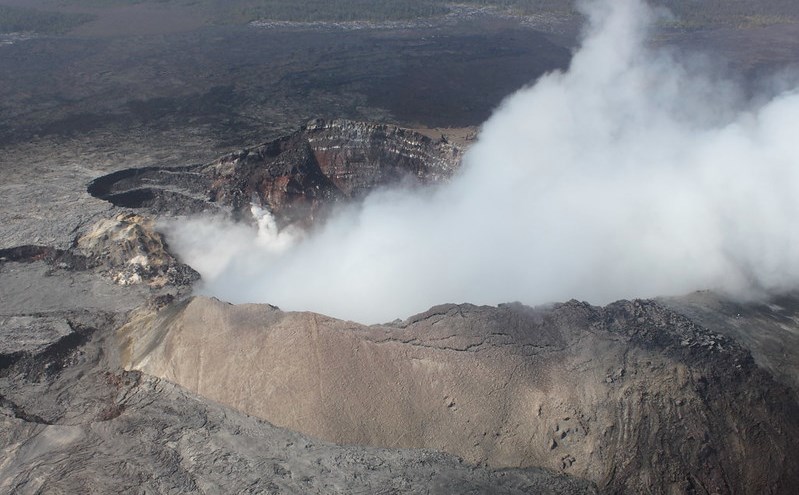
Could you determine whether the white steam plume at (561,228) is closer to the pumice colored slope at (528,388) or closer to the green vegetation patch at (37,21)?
the pumice colored slope at (528,388)

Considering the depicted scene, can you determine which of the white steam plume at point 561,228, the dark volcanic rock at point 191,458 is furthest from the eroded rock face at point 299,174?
the dark volcanic rock at point 191,458

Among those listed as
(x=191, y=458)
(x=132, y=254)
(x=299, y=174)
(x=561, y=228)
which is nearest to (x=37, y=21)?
(x=299, y=174)

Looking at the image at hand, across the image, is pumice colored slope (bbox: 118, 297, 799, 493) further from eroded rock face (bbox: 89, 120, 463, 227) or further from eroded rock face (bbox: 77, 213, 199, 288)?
eroded rock face (bbox: 89, 120, 463, 227)

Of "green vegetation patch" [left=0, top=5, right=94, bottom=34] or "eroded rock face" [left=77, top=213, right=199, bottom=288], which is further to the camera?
"green vegetation patch" [left=0, top=5, right=94, bottom=34]

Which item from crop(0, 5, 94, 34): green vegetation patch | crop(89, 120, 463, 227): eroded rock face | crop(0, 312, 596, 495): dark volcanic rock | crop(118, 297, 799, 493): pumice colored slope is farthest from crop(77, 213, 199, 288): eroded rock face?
crop(0, 5, 94, 34): green vegetation patch

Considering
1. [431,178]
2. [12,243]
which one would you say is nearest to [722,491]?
[431,178]

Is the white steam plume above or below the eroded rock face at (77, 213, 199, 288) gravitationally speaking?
above

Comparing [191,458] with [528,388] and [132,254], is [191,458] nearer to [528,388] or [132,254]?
[528,388]
